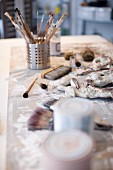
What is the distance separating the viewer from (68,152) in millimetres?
464

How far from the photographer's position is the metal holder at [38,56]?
3.89 feet

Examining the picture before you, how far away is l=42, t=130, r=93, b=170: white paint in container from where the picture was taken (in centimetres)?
45

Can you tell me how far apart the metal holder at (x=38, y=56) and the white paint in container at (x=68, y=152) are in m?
0.73

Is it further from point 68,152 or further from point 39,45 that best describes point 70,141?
point 39,45

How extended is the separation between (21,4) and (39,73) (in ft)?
7.49

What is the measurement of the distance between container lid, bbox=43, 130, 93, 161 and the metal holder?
2.38 ft

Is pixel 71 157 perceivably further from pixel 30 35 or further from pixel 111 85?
pixel 30 35

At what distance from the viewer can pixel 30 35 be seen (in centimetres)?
118

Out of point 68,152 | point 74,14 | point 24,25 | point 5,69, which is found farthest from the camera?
point 74,14

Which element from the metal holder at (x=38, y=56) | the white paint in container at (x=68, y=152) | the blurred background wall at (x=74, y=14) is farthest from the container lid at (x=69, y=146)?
the blurred background wall at (x=74, y=14)

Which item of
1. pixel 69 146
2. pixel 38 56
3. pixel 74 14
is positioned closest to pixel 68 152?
Answer: pixel 69 146

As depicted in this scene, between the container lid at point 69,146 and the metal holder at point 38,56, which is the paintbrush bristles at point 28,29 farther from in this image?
the container lid at point 69,146

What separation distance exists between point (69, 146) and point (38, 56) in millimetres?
772

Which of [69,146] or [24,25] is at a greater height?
[24,25]
